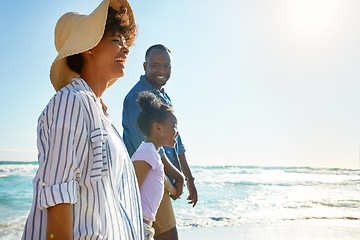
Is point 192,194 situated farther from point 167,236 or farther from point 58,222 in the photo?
point 58,222

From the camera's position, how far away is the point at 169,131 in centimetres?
296

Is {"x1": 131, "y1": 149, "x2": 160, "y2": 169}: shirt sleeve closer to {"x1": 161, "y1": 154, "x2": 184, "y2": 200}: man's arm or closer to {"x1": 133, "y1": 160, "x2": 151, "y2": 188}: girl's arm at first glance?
{"x1": 133, "y1": 160, "x2": 151, "y2": 188}: girl's arm

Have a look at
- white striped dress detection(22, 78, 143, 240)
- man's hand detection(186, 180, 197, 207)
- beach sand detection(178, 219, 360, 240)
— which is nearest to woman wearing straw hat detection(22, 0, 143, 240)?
white striped dress detection(22, 78, 143, 240)

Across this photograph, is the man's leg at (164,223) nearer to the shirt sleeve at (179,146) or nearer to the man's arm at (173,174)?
the man's arm at (173,174)

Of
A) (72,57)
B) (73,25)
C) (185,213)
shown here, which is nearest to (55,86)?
(72,57)

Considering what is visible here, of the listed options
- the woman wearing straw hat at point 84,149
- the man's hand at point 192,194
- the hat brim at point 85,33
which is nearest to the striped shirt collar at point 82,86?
the woman wearing straw hat at point 84,149

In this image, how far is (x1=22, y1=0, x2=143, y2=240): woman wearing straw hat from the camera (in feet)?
3.77

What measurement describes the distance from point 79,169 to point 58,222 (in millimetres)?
167

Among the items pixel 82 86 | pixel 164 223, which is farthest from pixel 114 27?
pixel 164 223

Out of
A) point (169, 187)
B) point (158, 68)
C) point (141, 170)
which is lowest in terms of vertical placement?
point (169, 187)

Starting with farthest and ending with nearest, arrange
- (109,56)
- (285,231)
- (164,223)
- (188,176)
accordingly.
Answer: (285,231)
(188,176)
(164,223)
(109,56)

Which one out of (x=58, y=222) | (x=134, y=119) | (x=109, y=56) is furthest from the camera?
(x=134, y=119)

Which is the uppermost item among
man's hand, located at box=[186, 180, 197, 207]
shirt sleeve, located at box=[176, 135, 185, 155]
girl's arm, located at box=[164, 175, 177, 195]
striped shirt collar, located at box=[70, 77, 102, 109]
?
striped shirt collar, located at box=[70, 77, 102, 109]

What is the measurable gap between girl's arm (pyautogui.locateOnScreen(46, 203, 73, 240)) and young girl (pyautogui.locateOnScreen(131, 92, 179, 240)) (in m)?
1.30
